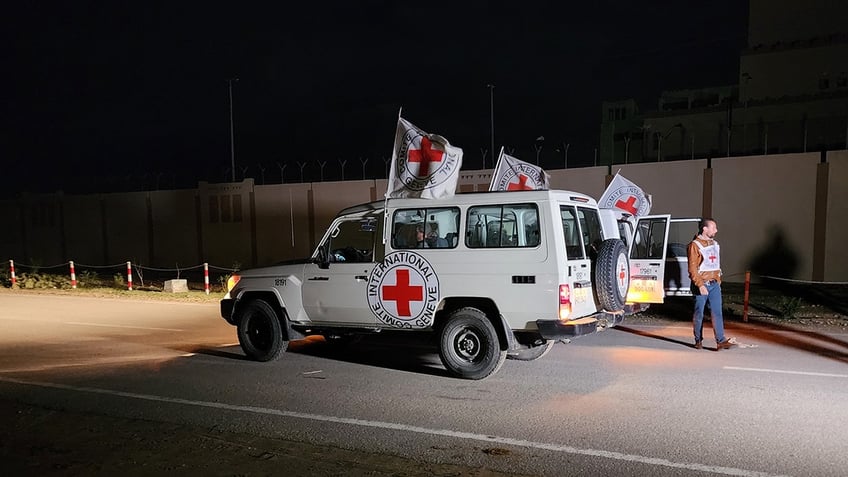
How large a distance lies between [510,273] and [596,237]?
1524 millimetres

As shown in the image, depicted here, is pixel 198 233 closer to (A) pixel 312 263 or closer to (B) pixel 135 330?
(B) pixel 135 330

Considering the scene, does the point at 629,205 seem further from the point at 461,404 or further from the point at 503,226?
the point at 461,404

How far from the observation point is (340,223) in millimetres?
7992

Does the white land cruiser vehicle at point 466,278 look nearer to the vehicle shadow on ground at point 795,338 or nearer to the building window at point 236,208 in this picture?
the vehicle shadow on ground at point 795,338

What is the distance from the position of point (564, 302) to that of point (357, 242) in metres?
3.08

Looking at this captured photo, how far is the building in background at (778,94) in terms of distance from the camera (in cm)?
2939

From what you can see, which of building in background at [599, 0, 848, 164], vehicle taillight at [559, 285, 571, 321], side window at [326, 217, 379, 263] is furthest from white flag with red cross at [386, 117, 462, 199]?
building in background at [599, 0, 848, 164]

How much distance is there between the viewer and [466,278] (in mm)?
7074

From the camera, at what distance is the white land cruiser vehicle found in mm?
6711

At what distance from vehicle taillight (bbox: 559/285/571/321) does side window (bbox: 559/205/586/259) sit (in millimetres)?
511

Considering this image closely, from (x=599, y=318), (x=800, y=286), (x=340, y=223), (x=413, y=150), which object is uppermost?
(x=413, y=150)

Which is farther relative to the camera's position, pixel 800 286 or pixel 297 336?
pixel 800 286

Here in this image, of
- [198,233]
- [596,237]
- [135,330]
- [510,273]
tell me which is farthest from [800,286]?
[198,233]

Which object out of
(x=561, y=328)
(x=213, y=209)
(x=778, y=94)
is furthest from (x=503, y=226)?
(x=778, y=94)
